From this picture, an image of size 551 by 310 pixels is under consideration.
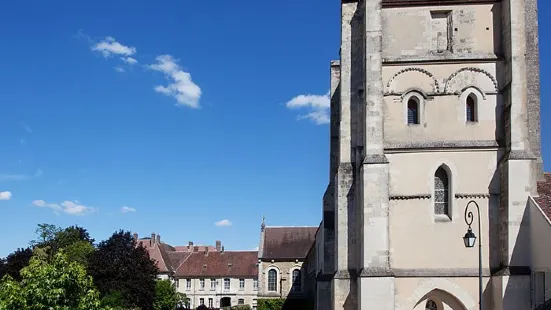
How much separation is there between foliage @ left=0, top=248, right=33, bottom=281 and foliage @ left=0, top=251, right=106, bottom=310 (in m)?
33.8

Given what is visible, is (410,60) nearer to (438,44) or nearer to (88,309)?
(438,44)

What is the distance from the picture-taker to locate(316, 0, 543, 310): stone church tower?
20.1m

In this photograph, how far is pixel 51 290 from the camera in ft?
52.4

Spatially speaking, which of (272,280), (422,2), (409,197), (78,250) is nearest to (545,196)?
(409,197)

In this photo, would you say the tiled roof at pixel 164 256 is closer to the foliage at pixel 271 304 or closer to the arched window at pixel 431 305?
the foliage at pixel 271 304

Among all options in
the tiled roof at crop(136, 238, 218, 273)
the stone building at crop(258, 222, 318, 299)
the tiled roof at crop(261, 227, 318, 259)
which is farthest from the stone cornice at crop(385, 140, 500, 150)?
the tiled roof at crop(136, 238, 218, 273)

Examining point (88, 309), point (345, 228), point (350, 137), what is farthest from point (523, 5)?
point (88, 309)

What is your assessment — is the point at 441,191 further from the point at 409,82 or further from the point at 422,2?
the point at 422,2

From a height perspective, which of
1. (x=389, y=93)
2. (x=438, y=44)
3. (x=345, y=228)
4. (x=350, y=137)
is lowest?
(x=345, y=228)

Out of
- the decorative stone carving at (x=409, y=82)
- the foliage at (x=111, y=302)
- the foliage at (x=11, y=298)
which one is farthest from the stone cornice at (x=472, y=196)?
the foliage at (x=11, y=298)

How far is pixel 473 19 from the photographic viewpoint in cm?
2194

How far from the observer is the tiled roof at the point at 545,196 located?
1858cm

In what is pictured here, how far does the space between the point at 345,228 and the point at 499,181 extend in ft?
18.7

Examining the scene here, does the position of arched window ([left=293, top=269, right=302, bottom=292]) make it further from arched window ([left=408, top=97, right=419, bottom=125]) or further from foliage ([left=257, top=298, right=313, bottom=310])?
arched window ([left=408, top=97, right=419, bottom=125])
